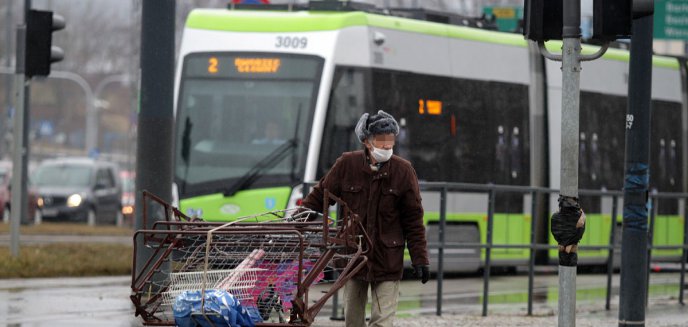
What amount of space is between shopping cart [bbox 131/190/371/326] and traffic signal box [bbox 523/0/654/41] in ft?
6.83

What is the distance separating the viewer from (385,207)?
28.2 feet

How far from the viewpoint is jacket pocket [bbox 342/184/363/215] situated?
8625mm

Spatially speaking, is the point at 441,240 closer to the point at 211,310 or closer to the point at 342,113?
the point at 342,113

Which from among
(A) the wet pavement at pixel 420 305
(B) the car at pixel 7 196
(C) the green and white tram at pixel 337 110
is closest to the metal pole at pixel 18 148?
(A) the wet pavement at pixel 420 305

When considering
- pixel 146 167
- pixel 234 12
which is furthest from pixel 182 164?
pixel 146 167

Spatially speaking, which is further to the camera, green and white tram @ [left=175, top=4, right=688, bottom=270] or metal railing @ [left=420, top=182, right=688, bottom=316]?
green and white tram @ [left=175, top=4, right=688, bottom=270]

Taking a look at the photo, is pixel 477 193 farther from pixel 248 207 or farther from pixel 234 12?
pixel 234 12

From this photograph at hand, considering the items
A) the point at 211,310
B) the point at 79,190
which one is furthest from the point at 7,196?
the point at 211,310

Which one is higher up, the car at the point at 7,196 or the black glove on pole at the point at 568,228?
the black glove on pole at the point at 568,228

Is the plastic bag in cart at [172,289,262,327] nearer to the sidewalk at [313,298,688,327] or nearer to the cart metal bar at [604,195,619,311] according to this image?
the sidewalk at [313,298,688,327]

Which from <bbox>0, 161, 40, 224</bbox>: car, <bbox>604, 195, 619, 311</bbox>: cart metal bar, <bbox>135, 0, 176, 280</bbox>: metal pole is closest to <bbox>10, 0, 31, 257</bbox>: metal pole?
<bbox>135, 0, 176, 280</bbox>: metal pole

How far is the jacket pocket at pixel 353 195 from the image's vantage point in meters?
8.62

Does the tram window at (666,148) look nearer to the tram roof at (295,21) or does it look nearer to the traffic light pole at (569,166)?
the tram roof at (295,21)

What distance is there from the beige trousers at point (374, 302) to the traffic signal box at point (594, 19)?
183 centimetres
